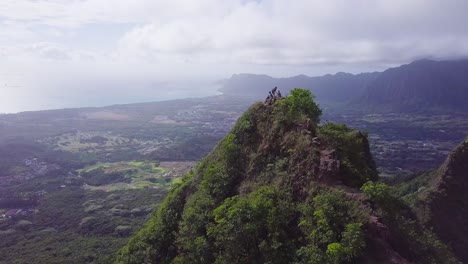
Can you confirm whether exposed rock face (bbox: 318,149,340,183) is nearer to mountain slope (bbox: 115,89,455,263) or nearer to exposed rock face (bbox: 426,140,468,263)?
Answer: mountain slope (bbox: 115,89,455,263)

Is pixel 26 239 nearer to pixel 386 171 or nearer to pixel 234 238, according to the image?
pixel 234 238

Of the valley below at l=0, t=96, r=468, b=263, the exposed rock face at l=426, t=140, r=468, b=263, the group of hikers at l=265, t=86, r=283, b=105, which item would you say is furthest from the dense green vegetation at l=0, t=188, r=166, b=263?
the exposed rock face at l=426, t=140, r=468, b=263

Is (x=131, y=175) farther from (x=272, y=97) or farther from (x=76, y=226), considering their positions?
(x=272, y=97)

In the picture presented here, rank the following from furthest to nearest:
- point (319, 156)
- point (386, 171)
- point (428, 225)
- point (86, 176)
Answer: point (86, 176) → point (386, 171) → point (428, 225) → point (319, 156)

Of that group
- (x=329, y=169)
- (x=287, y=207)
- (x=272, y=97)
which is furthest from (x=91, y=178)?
(x=329, y=169)

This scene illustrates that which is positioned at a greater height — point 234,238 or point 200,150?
point 234,238

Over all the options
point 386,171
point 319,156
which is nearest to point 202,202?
point 319,156

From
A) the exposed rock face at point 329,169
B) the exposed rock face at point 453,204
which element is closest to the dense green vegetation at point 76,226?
the exposed rock face at point 453,204
